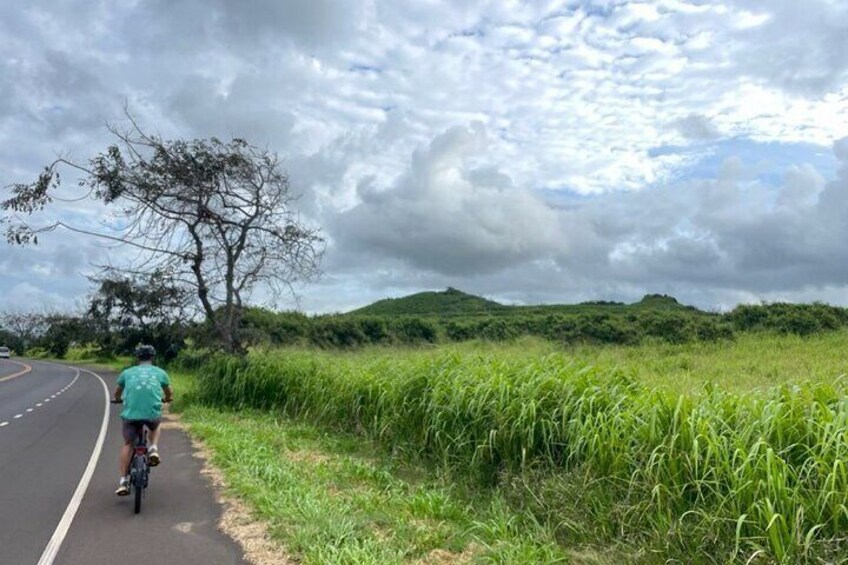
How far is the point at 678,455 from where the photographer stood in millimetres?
6027

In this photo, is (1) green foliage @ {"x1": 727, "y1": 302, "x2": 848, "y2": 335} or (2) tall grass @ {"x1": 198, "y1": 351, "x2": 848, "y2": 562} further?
(1) green foliage @ {"x1": 727, "y1": 302, "x2": 848, "y2": 335}

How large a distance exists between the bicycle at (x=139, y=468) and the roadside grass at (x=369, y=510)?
3.86 ft

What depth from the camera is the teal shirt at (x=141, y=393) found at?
8.70 meters

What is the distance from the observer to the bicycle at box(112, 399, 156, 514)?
8.02m

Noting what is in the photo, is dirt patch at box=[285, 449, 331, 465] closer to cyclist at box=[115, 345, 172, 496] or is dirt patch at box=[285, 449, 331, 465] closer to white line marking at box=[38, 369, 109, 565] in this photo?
cyclist at box=[115, 345, 172, 496]

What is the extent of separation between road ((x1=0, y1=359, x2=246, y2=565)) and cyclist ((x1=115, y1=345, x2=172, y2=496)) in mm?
527

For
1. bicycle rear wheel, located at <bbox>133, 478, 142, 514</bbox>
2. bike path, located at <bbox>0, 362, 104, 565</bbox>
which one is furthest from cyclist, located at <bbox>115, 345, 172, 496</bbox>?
bike path, located at <bbox>0, 362, 104, 565</bbox>

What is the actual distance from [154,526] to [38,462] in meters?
5.09

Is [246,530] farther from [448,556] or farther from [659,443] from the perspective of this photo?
[659,443]

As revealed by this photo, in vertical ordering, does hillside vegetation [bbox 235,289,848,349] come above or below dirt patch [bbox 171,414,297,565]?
above

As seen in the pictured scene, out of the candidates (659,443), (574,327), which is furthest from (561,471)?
(574,327)

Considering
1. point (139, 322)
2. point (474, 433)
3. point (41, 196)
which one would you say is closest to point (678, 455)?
point (474, 433)

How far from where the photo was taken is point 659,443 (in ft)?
20.9

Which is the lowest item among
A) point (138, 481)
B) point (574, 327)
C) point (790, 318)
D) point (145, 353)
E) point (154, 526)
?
point (154, 526)
